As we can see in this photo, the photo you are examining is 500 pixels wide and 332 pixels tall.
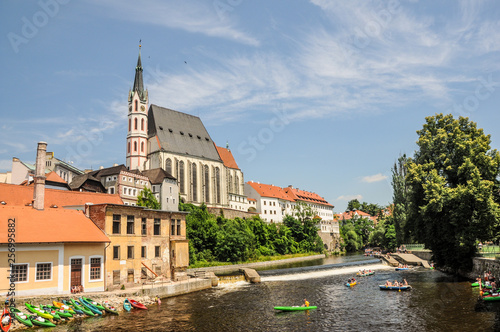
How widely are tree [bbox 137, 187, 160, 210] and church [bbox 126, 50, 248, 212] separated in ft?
62.1

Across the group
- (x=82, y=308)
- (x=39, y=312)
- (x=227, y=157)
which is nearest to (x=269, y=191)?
(x=227, y=157)

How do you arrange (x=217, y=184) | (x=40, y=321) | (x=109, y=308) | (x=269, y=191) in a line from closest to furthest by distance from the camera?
(x=40, y=321), (x=109, y=308), (x=217, y=184), (x=269, y=191)

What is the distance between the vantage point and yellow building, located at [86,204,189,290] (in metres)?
36.4

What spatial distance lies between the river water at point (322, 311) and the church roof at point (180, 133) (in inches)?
2568

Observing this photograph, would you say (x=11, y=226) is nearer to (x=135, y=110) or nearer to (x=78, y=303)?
(x=78, y=303)

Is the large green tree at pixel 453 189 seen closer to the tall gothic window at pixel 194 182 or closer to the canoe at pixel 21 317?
the canoe at pixel 21 317

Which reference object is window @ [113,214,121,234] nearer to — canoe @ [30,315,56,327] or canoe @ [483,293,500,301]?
canoe @ [30,315,56,327]

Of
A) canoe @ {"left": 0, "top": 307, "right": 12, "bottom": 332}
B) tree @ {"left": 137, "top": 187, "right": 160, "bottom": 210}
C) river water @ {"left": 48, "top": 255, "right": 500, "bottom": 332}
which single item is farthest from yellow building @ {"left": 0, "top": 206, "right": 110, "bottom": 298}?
tree @ {"left": 137, "top": 187, "right": 160, "bottom": 210}

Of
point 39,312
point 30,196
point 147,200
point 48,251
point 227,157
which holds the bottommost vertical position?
point 39,312

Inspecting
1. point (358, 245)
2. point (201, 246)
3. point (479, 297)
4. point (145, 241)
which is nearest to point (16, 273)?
point (145, 241)

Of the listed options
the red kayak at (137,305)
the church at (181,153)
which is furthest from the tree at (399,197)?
the red kayak at (137,305)

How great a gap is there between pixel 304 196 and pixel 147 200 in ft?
272

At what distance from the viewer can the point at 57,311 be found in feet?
90.8

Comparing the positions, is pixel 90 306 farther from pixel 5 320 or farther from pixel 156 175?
pixel 156 175
